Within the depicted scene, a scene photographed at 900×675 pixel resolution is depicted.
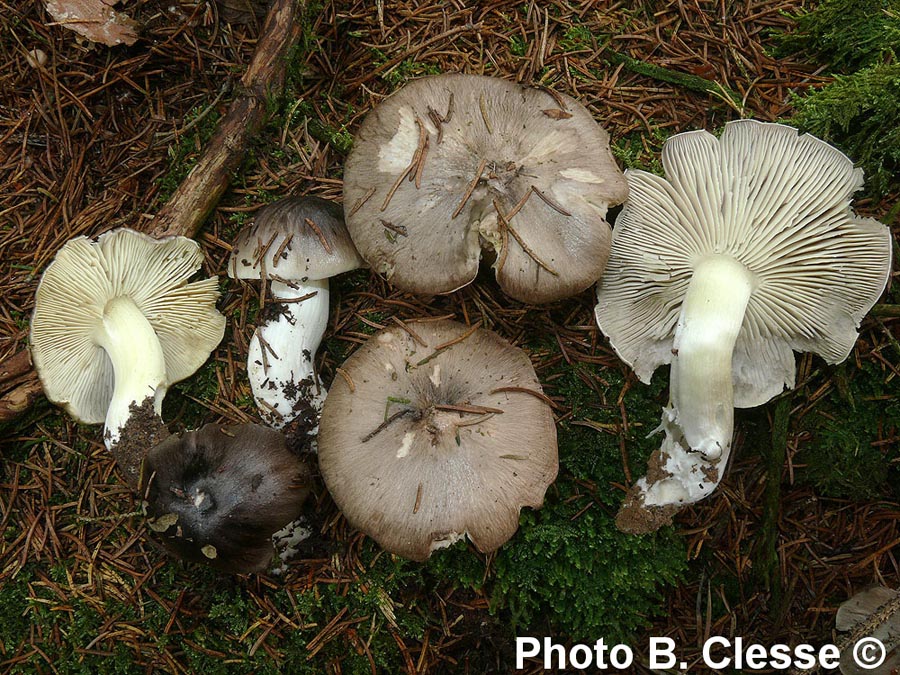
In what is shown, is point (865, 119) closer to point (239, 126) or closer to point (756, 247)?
point (756, 247)

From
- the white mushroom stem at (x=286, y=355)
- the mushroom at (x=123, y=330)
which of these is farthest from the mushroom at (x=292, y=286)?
the mushroom at (x=123, y=330)

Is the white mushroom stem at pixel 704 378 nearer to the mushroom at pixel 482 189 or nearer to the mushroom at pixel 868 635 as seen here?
the mushroom at pixel 482 189

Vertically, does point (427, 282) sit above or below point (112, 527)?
above

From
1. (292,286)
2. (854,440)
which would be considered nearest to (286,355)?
(292,286)

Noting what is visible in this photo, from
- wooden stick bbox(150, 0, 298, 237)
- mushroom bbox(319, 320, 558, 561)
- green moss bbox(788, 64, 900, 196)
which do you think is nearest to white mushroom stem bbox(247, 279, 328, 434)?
mushroom bbox(319, 320, 558, 561)

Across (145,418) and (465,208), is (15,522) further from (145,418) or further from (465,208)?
(465,208)

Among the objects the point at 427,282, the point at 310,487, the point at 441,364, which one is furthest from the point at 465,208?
the point at 310,487
